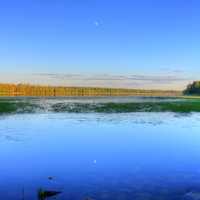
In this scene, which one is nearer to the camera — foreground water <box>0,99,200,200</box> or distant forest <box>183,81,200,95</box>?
foreground water <box>0,99,200,200</box>

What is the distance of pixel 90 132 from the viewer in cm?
2536

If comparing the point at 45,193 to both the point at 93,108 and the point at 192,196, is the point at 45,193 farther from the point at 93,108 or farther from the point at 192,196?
the point at 93,108

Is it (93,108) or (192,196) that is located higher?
(93,108)

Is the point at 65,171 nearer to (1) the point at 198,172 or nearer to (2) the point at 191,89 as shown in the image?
(1) the point at 198,172

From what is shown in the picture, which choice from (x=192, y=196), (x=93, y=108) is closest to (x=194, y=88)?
(x=93, y=108)

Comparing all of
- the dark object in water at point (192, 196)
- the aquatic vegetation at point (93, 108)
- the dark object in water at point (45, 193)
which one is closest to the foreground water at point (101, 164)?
the dark object in water at point (192, 196)

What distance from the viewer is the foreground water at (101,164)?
10.7 metres

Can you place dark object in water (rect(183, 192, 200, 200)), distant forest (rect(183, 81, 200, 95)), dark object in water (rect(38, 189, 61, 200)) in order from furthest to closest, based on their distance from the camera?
distant forest (rect(183, 81, 200, 95)), dark object in water (rect(38, 189, 61, 200)), dark object in water (rect(183, 192, 200, 200))

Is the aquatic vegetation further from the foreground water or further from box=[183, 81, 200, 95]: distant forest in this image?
box=[183, 81, 200, 95]: distant forest

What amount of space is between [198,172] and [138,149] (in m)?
5.43

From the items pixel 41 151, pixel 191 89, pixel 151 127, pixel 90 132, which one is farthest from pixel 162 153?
pixel 191 89

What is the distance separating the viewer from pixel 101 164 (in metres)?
14.8

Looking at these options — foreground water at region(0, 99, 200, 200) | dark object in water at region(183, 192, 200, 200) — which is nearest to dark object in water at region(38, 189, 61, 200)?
foreground water at region(0, 99, 200, 200)

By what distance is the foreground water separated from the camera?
10.7 metres
